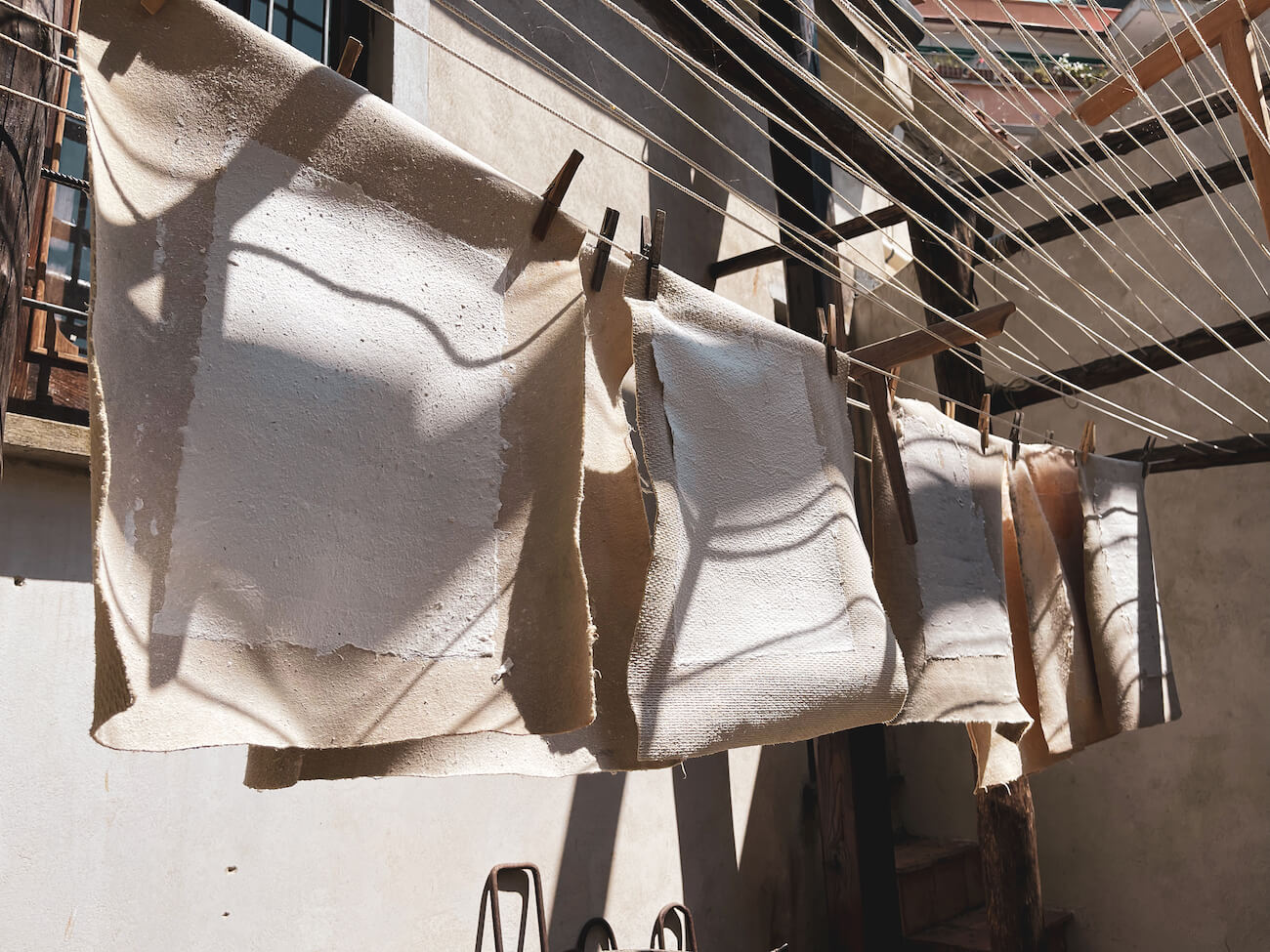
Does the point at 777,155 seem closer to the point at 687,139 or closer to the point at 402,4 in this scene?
the point at 687,139

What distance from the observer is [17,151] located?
3.62ft

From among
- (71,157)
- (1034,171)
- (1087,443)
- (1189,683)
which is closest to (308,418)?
(71,157)

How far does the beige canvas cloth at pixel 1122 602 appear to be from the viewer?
9.02 feet

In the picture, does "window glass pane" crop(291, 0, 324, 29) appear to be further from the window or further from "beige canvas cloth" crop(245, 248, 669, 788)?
"beige canvas cloth" crop(245, 248, 669, 788)

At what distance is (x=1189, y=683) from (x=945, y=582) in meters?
2.84

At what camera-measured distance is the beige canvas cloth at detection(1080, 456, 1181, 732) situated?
9.02ft

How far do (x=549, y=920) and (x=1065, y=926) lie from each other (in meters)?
2.78

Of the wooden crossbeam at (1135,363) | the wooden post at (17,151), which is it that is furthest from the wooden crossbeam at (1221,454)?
the wooden post at (17,151)

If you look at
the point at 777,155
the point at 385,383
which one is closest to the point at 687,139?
the point at 777,155

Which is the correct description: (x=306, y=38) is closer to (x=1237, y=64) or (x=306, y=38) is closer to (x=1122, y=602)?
(x=1237, y=64)

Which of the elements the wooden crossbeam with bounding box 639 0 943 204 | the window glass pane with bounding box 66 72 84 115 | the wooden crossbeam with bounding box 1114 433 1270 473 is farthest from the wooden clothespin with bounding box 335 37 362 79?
the wooden crossbeam with bounding box 1114 433 1270 473

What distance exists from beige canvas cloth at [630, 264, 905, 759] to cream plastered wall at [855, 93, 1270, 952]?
2.80 metres

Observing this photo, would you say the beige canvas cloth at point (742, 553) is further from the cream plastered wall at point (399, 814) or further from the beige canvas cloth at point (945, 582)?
the cream plastered wall at point (399, 814)

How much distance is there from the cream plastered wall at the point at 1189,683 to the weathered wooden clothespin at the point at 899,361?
2.12m
